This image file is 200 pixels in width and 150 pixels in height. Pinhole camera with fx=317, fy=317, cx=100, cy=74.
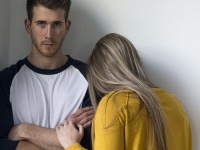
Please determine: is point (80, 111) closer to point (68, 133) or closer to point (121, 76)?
point (68, 133)

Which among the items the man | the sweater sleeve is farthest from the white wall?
the sweater sleeve

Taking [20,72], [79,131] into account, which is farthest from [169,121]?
[20,72]

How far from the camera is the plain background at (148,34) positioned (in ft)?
6.22

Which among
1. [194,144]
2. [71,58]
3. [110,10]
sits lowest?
[194,144]

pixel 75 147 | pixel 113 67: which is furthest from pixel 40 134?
pixel 113 67

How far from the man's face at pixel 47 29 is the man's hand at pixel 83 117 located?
393 millimetres

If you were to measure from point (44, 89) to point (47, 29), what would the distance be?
34 cm

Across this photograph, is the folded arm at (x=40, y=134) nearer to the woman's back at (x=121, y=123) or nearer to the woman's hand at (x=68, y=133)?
the woman's hand at (x=68, y=133)

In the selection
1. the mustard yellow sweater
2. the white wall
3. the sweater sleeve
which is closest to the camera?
the mustard yellow sweater

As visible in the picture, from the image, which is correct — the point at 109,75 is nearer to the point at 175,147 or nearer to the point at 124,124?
the point at 124,124

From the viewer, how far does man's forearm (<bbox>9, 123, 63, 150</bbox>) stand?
1.66 m

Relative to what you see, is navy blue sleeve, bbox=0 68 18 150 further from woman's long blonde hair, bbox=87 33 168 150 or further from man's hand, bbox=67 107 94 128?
woman's long blonde hair, bbox=87 33 168 150

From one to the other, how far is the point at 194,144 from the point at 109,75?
78 centimetres

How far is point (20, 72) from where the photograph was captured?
1.86 metres
